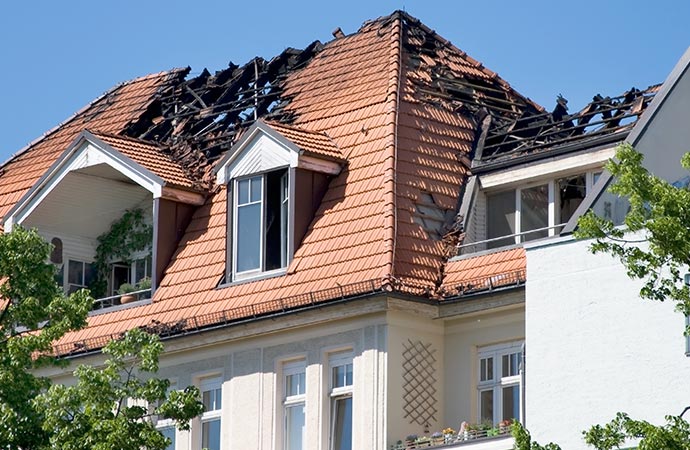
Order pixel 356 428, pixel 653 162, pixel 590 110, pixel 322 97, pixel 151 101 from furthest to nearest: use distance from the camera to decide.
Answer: pixel 151 101, pixel 322 97, pixel 590 110, pixel 356 428, pixel 653 162

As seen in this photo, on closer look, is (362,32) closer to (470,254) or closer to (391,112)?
(391,112)

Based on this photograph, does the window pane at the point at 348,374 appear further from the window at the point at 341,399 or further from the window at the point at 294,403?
the window at the point at 294,403

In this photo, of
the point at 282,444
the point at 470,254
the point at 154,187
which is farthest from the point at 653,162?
the point at 154,187

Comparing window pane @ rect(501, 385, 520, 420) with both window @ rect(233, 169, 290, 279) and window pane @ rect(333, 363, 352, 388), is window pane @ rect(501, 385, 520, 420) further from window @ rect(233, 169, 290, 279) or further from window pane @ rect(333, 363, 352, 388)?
window @ rect(233, 169, 290, 279)

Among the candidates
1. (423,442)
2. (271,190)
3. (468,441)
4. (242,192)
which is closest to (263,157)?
(271,190)

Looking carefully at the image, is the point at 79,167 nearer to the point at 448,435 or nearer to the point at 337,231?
the point at 337,231

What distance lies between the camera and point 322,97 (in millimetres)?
48156

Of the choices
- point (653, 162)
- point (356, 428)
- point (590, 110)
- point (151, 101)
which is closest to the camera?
point (653, 162)

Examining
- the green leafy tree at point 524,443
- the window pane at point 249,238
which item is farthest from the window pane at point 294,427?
the green leafy tree at point 524,443

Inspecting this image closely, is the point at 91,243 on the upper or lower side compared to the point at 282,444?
upper

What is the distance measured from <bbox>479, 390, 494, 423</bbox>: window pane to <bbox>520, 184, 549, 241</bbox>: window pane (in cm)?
333

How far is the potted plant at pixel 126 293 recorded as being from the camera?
48.1 metres

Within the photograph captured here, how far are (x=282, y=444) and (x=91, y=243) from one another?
27.0 ft

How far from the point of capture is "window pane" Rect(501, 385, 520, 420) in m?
41.6
